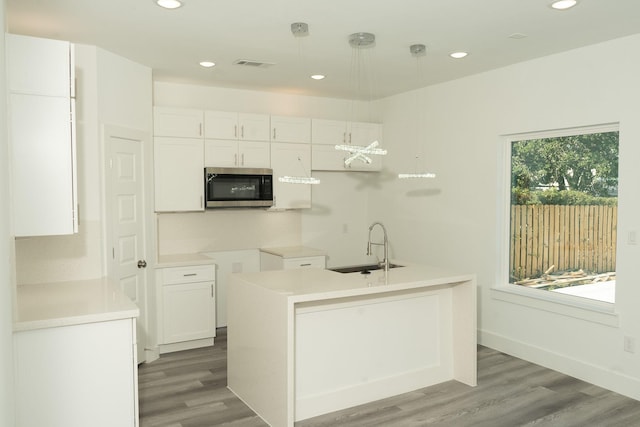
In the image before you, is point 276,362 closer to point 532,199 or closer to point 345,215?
point 532,199

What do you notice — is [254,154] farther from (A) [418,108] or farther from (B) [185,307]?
(A) [418,108]

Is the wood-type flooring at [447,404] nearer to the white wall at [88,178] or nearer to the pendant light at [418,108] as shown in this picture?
the white wall at [88,178]

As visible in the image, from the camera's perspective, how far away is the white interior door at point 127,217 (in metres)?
4.25

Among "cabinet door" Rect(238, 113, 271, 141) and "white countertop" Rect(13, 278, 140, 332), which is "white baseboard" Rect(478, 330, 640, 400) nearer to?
"cabinet door" Rect(238, 113, 271, 141)

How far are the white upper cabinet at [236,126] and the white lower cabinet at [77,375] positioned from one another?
2.83m

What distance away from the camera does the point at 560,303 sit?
4.39 meters

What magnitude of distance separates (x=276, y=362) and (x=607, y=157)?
3052mm

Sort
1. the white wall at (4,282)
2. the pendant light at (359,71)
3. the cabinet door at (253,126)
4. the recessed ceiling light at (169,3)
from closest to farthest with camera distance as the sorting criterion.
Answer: the white wall at (4,282), the recessed ceiling light at (169,3), the pendant light at (359,71), the cabinet door at (253,126)

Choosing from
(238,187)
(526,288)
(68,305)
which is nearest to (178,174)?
(238,187)

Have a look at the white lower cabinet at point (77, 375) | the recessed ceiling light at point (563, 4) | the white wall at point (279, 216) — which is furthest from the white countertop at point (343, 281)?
the recessed ceiling light at point (563, 4)

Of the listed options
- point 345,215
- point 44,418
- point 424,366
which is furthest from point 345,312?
point 345,215

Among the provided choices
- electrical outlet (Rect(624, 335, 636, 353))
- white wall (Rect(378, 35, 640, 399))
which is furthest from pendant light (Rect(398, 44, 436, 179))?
electrical outlet (Rect(624, 335, 636, 353))

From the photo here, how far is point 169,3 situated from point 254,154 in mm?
2467

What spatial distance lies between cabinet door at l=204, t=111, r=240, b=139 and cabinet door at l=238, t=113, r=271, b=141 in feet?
0.19
